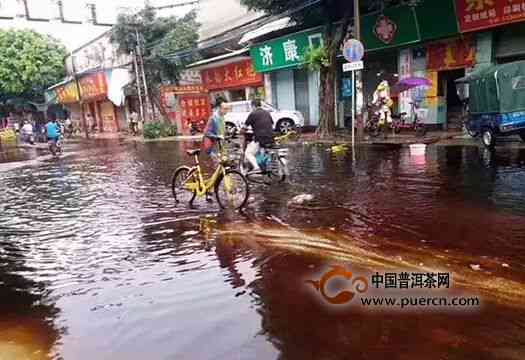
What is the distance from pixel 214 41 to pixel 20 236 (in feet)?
80.1

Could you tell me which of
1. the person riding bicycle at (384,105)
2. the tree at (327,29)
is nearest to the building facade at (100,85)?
the tree at (327,29)

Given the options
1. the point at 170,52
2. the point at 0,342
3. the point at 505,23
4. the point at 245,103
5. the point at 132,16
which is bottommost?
the point at 0,342

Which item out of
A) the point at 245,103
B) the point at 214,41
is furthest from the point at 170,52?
the point at 245,103

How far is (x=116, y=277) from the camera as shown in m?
5.09

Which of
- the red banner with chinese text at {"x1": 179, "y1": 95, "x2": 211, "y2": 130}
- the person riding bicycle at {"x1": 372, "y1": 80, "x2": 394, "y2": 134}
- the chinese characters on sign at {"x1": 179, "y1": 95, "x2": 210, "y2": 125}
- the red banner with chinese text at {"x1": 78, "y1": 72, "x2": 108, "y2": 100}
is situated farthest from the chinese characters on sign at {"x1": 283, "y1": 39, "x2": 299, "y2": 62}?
the red banner with chinese text at {"x1": 78, "y1": 72, "x2": 108, "y2": 100}

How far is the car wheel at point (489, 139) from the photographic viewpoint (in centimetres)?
1249

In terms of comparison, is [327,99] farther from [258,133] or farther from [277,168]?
[258,133]

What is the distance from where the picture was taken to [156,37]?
1209 inches

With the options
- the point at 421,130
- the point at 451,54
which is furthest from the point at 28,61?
the point at 451,54

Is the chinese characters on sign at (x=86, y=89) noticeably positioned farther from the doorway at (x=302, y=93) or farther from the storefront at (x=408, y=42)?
the storefront at (x=408, y=42)

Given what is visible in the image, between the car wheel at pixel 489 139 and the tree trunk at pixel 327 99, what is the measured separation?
21.8 feet

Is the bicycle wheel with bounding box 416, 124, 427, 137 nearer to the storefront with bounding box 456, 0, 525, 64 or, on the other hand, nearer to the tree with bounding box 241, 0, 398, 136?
the storefront with bounding box 456, 0, 525, 64

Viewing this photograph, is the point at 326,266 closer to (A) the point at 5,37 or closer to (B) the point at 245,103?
(B) the point at 245,103

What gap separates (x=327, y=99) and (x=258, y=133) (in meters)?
9.47
